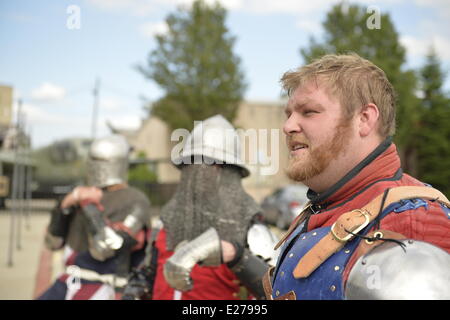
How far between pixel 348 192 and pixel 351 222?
17 cm

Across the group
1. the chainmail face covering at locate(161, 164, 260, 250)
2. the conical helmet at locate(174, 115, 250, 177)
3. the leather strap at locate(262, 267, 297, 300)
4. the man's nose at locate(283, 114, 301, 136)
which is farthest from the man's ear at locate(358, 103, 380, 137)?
the conical helmet at locate(174, 115, 250, 177)

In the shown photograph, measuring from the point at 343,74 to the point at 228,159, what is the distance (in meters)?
1.71

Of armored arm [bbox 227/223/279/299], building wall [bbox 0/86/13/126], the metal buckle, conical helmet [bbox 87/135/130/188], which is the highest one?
building wall [bbox 0/86/13/126]

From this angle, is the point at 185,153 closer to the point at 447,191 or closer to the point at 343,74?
the point at 343,74

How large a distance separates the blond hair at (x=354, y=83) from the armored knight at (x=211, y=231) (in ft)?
4.17

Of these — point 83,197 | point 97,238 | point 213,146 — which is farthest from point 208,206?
point 83,197

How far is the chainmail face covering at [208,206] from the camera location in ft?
9.33

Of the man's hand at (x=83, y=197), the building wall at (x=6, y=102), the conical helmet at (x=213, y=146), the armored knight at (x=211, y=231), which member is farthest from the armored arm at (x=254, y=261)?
the building wall at (x=6, y=102)

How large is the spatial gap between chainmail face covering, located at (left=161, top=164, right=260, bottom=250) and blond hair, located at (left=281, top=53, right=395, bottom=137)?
58.1 inches

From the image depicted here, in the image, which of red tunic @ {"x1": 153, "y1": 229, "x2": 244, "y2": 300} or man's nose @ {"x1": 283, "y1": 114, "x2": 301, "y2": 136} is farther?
red tunic @ {"x1": 153, "y1": 229, "x2": 244, "y2": 300}

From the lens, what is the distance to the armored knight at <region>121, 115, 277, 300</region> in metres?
2.45

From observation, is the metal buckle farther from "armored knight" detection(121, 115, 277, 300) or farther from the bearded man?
"armored knight" detection(121, 115, 277, 300)
